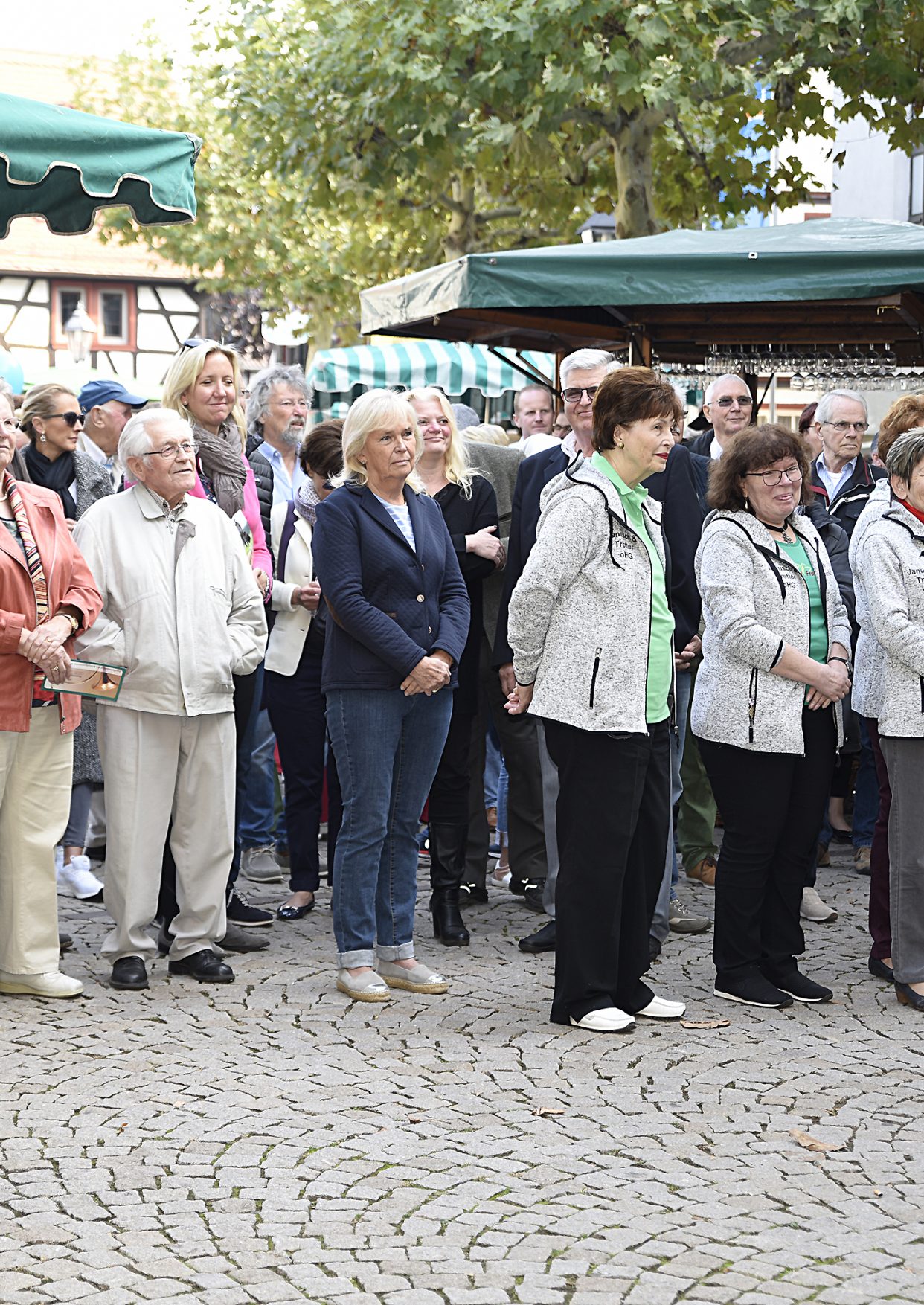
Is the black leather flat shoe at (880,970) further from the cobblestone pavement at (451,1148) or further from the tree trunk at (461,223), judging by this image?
the tree trunk at (461,223)

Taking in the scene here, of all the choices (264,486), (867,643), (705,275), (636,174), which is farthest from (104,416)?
(636,174)

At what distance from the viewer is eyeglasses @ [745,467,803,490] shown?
5883mm

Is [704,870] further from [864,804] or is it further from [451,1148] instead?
[451,1148]

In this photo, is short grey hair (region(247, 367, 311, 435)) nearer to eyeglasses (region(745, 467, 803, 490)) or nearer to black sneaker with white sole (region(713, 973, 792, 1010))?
eyeglasses (region(745, 467, 803, 490))

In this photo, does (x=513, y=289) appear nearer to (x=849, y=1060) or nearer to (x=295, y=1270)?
(x=849, y=1060)

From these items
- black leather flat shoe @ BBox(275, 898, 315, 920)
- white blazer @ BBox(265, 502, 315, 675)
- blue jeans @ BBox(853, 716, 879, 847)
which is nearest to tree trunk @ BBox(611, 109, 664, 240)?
blue jeans @ BBox(853, 716, 879, 847)

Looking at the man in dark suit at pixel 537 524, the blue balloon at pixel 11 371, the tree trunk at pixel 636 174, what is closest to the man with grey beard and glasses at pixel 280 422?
the man in dark suit at pixel 537 524

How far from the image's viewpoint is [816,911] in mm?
7504

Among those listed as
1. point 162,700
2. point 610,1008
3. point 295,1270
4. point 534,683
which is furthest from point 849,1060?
point 162,700

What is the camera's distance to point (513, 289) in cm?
819

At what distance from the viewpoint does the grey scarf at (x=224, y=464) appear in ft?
22.5

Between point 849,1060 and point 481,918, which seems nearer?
point 849,1060

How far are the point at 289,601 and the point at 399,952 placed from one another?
6.21 ft

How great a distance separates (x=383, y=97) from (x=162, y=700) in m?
11.0
